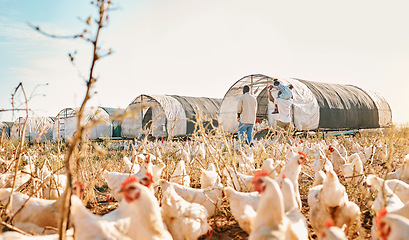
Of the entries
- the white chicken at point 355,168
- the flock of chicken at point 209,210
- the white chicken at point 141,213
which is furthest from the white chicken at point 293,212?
the white chicken at point 355,168

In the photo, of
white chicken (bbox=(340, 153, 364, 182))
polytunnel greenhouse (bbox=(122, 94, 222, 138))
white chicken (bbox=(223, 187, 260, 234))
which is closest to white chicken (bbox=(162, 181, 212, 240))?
white chicken (bbox=(223, 187, 260, 234))

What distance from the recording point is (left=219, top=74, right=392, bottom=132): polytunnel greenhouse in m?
13.6

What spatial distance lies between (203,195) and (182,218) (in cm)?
53

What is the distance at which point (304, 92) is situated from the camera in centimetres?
1402

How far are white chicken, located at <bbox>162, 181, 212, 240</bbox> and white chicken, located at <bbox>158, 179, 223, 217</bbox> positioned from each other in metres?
0.27

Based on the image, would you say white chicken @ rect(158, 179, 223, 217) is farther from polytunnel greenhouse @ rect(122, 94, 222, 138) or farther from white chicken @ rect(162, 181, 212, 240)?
polytunnel greenhouse @ rect(122, 94, 222, 138)

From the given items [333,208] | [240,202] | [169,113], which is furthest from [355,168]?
[169,113]

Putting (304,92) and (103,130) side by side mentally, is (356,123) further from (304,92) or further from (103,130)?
(103,130)

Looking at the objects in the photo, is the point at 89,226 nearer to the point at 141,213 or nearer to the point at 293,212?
the point at 141,213

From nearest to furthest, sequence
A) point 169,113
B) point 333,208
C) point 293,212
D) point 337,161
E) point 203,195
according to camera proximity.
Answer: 1. point 293,212
2. point 333,208
3. point 203,195
4. point 337,161
5. point 169,113

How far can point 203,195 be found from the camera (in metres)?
2.67

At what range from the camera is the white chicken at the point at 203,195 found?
2592 mm

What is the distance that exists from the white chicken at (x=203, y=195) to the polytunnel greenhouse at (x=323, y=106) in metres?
10.9

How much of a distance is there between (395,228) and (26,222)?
7.56ft
